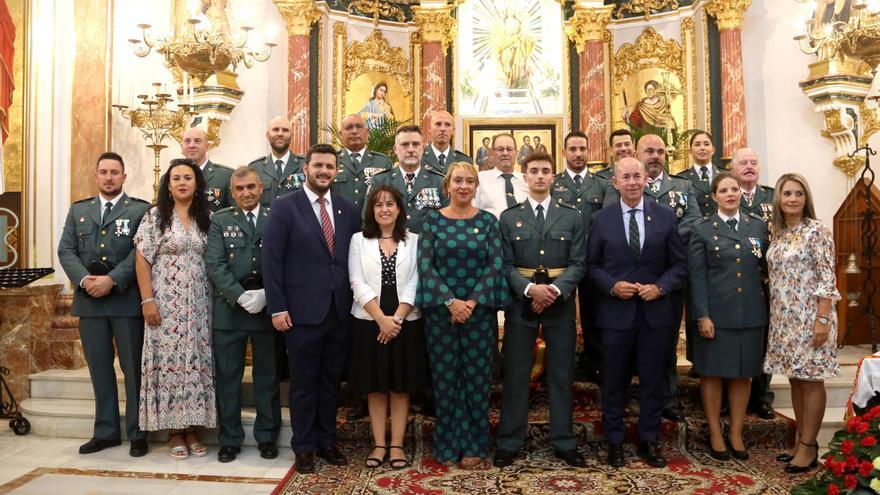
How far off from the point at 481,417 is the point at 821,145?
6607mm

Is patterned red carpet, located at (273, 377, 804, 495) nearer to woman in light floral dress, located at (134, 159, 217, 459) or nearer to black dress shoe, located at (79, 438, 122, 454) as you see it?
woman in light floral dress, located at (134, 159, 217, 459)

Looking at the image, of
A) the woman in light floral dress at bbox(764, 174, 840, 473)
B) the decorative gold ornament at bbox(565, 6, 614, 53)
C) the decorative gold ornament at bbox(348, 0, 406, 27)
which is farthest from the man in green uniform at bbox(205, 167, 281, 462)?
the decorative gold ornament at bbox(565, 6, 614, 53)

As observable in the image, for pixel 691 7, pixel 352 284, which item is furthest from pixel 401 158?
pixel 691 7

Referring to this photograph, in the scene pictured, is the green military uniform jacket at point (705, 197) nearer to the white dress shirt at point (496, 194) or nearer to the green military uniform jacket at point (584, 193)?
the green military uniform jacket at point (584, 193)

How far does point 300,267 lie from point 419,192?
3.31ft

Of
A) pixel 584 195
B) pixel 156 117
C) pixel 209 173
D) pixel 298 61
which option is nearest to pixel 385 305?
pixel 584 195

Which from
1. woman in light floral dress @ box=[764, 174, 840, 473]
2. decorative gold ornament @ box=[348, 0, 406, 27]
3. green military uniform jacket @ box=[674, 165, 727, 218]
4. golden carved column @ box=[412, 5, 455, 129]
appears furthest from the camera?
decorative gold ornament @ box=[348, 0, 406, 27]

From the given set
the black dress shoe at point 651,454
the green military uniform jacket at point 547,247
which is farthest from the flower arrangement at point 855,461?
the green military uniform jacket at point 547,247

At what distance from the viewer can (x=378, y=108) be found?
1027 cm

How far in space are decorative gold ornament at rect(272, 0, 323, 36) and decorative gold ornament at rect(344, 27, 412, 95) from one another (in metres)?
0.95

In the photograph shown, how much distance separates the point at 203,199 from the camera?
439cm

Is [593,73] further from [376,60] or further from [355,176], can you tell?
[355,176]

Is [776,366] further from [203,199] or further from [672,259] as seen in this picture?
[203,199]

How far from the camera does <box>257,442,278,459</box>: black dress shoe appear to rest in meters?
4.29
